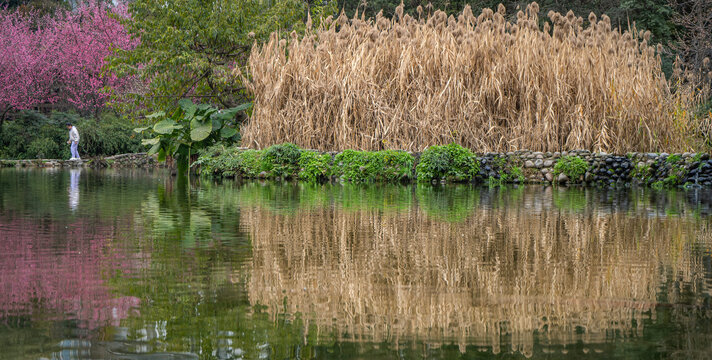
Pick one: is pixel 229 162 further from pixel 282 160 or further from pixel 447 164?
pixel 447 164

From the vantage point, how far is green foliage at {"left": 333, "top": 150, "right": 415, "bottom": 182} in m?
15.9

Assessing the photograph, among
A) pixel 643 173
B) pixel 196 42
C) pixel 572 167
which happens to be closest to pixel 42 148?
Result: pixel 196 42

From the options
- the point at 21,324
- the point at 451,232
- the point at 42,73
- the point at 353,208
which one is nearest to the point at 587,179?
the point at 353,208

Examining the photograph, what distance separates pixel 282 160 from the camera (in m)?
17.0

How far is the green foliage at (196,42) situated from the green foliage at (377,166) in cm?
631

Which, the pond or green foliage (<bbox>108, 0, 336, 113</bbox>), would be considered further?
green foliage (<bbox>108, 0, 336, 113</bbox>)

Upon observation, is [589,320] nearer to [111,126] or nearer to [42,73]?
[111,126]

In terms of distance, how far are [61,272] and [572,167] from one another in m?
12.1

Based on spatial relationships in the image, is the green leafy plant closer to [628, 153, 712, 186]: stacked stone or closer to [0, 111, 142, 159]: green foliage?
[628, 153, 712, 186]: stacked stone

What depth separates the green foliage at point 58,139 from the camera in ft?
99.6

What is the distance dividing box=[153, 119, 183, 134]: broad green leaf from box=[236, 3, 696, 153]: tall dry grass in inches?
114

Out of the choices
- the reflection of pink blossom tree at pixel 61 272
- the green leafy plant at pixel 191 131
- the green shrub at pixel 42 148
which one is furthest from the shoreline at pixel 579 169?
the green shrub at pixel 42 148

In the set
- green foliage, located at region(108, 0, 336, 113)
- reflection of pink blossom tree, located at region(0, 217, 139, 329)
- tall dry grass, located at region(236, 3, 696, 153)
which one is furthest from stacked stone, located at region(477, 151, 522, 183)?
reflection of pink blossom tree, located at region(0, 217, 139, 329)

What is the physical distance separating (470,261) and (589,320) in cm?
175
